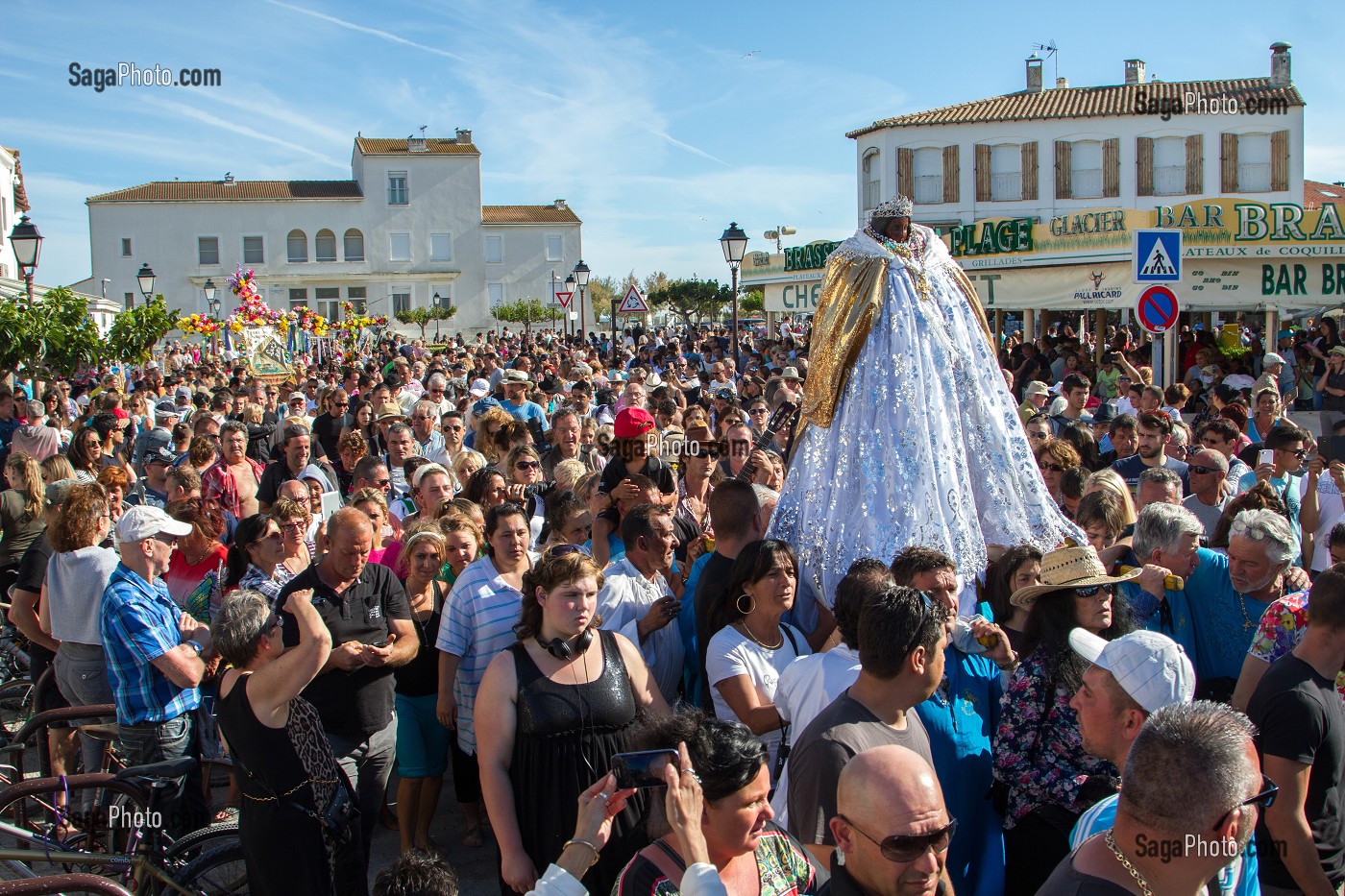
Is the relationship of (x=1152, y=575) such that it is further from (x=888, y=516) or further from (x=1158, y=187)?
(x=1158, y=187)

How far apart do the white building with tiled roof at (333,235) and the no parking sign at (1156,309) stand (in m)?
51.1

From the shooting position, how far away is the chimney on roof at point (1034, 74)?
4278cm

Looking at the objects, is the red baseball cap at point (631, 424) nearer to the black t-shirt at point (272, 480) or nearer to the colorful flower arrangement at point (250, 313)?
the black t-shirt at point (272, 480)

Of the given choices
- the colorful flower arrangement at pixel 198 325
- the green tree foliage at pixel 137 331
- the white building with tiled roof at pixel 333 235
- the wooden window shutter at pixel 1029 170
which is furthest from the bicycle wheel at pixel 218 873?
the white building with tiled roof at pixel 333 235

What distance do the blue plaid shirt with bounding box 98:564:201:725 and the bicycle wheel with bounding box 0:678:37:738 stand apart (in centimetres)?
212

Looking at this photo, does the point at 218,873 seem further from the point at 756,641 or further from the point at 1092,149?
the point at 1092,149

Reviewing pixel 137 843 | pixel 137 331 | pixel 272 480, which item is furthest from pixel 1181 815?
pixel 137 331

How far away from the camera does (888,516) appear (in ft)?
16.0

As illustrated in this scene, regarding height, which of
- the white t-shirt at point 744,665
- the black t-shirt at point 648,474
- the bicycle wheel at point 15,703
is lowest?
the bicycle wheel at point 15,703

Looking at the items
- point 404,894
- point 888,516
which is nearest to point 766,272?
point 888,516

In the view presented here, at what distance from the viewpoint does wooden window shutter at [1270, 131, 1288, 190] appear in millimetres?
38531

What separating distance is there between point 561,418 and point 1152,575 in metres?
4.85

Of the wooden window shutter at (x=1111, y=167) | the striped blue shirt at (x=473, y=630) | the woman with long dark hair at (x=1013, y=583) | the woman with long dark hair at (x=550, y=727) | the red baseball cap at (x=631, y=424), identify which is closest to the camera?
the woman with long dark hair at (x=550, y=727)

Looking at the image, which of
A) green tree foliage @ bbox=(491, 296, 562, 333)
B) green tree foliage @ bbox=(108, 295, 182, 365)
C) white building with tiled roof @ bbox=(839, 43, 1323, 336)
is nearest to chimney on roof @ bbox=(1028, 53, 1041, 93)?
white building with tiled roof @ bbox=(839, 43, 1323, 336)
